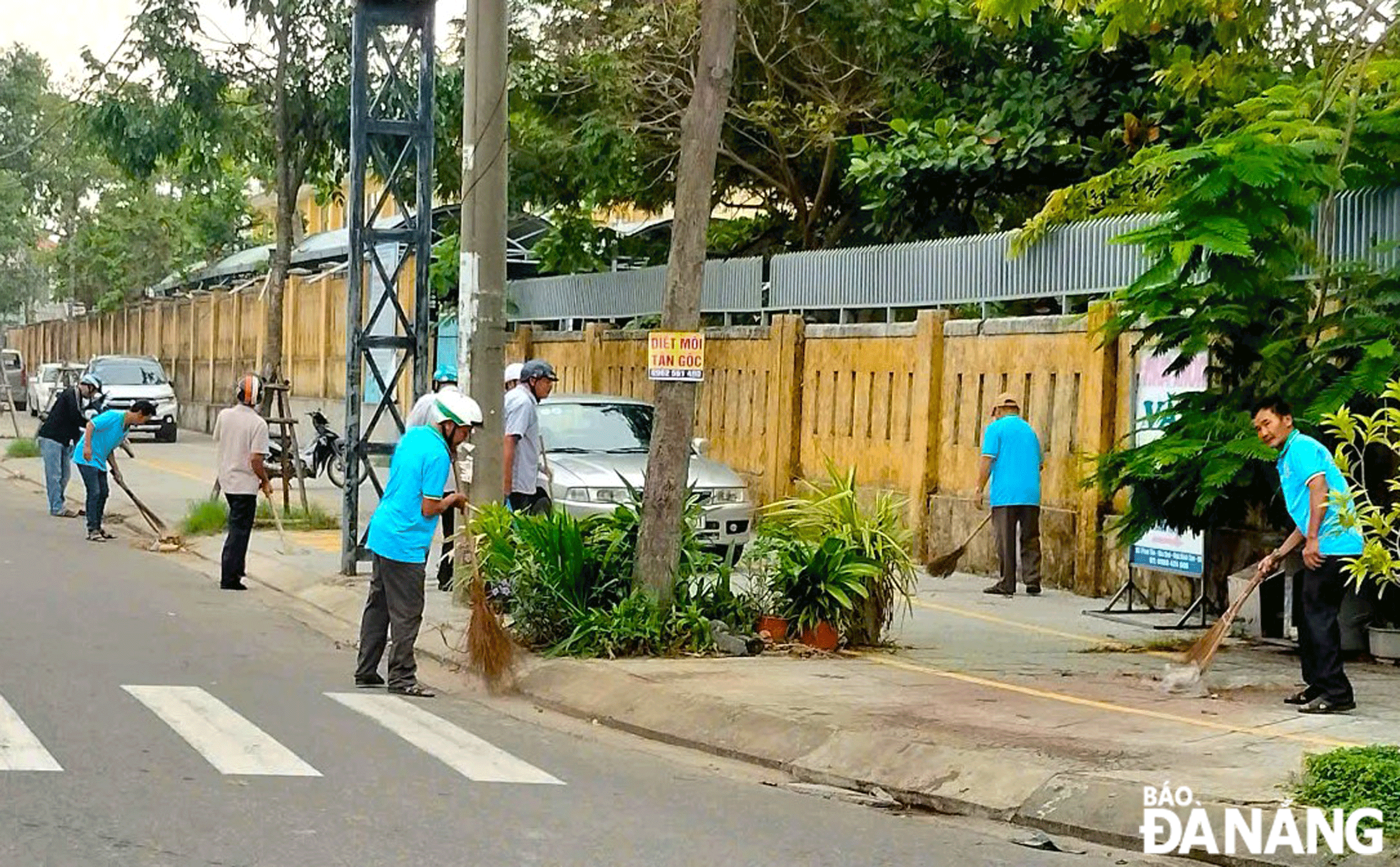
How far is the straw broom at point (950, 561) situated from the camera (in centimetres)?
1791

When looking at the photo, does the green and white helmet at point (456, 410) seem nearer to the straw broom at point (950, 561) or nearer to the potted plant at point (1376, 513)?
the potted plant at point (1376, 513)

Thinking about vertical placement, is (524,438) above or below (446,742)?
above

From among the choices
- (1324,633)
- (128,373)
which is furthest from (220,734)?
(128,373)

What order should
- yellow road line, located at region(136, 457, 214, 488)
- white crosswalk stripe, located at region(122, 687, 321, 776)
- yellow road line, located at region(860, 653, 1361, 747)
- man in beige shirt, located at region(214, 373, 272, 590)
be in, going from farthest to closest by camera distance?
1. yellow road line, located at region(136, 457, 214, 488)
2. man in beige shirt, located at region(214, 373, 272, 590)
3. yellow road line, located at region(860, 653, 1361, 747)
4. white crosswalk stripe, located at region(122, 687, 321, 776)

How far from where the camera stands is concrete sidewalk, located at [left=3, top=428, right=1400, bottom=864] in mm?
9102

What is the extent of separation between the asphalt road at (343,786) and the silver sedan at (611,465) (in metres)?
3.95

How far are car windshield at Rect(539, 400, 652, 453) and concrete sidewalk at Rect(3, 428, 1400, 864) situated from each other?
3.17 meters

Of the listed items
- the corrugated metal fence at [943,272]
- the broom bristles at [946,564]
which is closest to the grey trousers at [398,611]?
the corrugated metal fence at [943,272]

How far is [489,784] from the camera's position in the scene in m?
8.98

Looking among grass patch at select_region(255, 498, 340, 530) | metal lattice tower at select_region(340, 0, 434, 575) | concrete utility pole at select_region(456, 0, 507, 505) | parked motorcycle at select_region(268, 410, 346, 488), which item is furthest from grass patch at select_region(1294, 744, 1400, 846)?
parked motorcycle at select_region(268, 410, 346, 488)

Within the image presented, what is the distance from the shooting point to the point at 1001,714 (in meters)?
10.9

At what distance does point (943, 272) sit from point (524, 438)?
5.65 m

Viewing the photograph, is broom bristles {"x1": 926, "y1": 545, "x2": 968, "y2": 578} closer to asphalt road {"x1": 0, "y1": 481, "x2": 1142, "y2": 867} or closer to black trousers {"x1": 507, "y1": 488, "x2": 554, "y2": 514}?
black trousers {"x1": 507, "y1": 488, "x2": 554, "y2": 514}

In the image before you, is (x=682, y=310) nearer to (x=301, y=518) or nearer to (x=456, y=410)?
(x=456, y=410)
